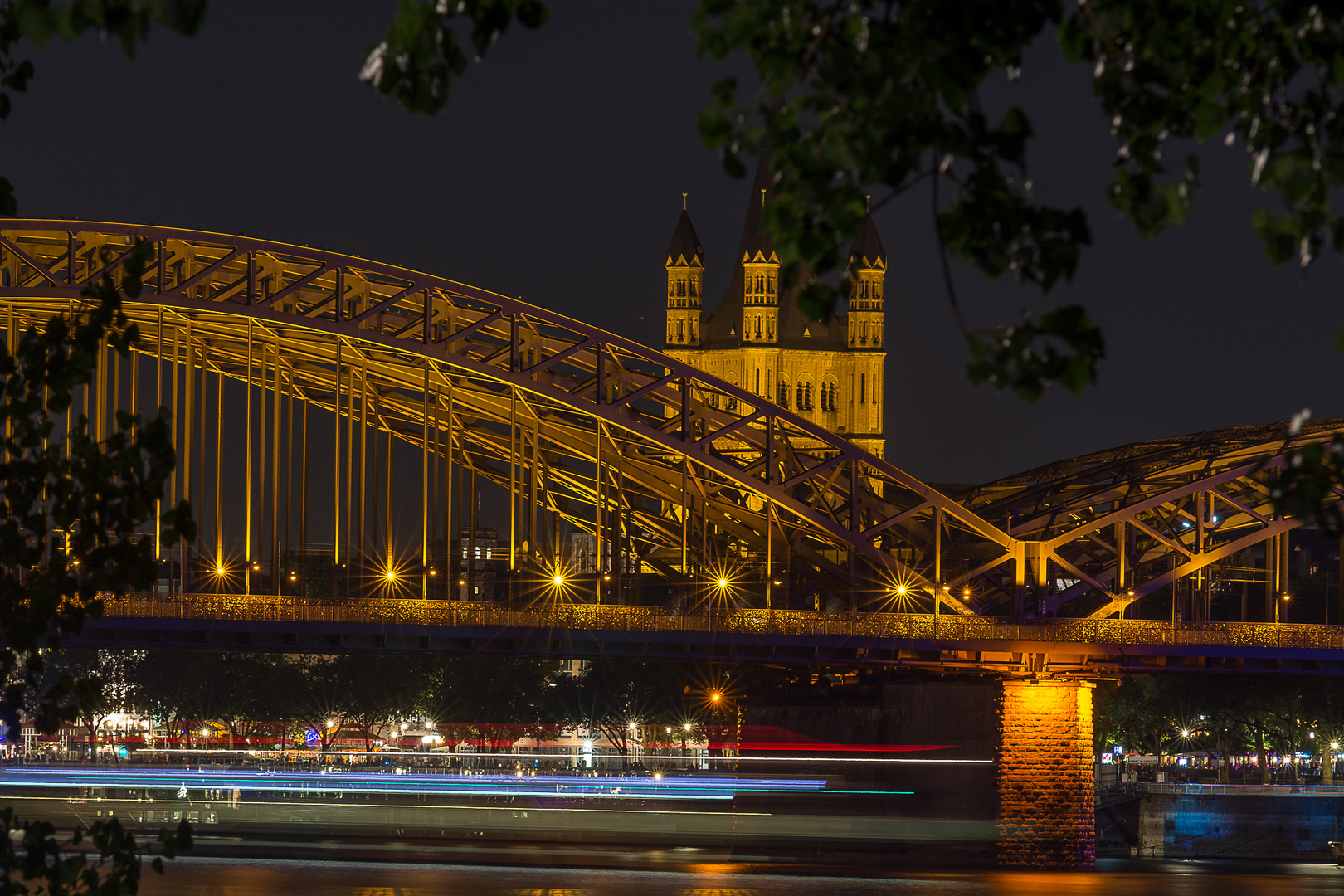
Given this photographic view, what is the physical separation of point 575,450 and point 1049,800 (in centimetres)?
2350

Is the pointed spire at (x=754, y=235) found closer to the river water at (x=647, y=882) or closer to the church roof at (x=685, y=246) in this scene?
the church roof at (x=685, y=246)

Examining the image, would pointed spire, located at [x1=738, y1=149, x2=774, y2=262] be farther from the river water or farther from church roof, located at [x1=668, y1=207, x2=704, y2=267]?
the river water

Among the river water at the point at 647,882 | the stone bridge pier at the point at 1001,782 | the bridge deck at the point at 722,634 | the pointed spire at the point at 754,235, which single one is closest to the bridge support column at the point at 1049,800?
the stone bridge pier at the point at 1001,782

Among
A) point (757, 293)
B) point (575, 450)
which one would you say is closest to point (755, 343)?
point (757, 293)

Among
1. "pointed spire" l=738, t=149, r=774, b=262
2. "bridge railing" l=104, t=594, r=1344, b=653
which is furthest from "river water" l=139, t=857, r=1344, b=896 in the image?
"pointed spire" l=738, t=149, r=774, b=262

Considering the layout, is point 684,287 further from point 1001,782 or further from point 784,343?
point 1001,782

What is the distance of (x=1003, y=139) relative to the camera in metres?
7.48

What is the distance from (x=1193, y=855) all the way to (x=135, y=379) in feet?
162

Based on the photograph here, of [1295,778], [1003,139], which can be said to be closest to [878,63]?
[1003,139]

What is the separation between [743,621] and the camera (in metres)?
69.1

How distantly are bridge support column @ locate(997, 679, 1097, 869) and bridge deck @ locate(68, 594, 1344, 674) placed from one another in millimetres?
2723

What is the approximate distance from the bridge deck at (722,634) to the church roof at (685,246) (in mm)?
113449

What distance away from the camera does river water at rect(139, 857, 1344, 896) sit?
56906 millimetres

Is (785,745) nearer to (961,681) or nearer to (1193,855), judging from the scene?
(961,681)
